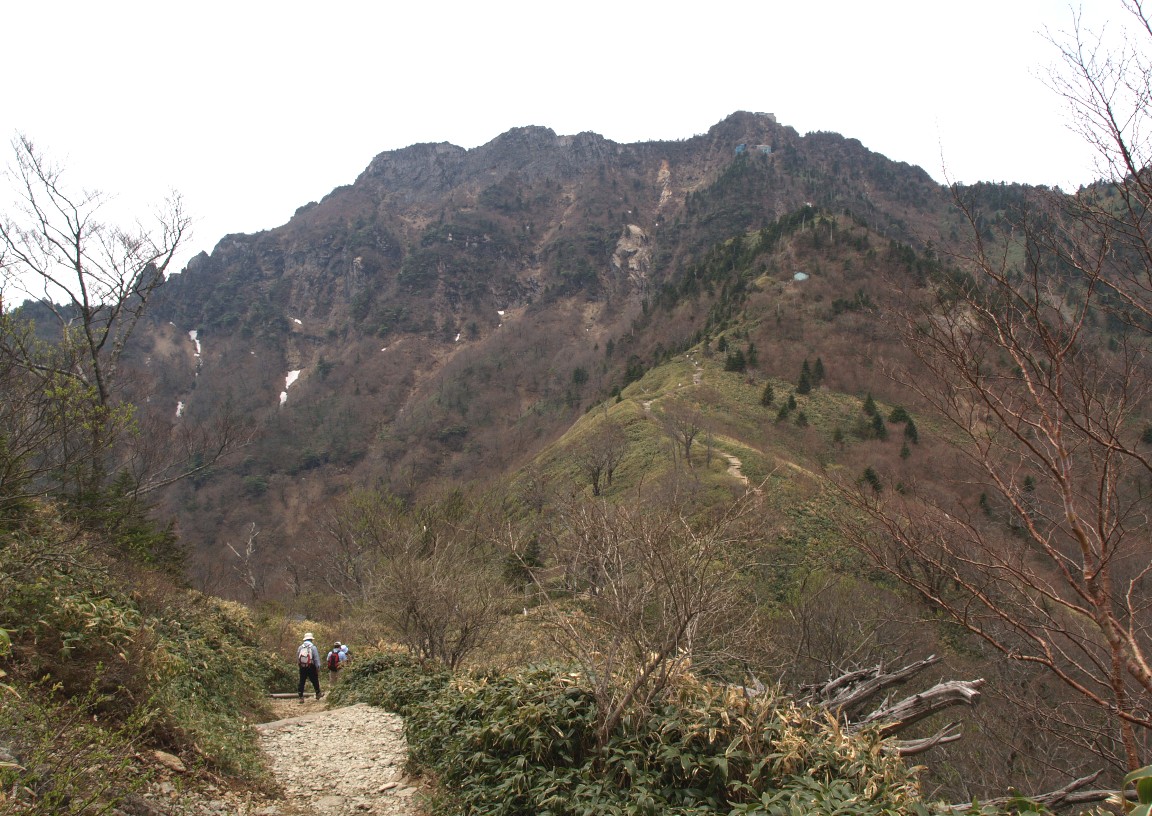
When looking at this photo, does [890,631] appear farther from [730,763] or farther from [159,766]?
[159,766]

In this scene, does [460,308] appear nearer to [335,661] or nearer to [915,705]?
[335,661]

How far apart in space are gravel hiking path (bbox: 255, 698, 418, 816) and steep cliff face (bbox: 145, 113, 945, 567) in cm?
5585

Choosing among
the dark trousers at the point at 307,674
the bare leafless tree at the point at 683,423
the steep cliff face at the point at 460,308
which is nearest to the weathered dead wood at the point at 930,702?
the dark trousers at the point at 307,674

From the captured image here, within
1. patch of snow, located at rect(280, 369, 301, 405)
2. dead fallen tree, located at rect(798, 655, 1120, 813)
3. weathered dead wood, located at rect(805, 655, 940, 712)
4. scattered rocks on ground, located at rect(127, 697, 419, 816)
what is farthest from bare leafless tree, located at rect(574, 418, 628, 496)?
patch of snow, located at rect(280, 369, 301, 405)

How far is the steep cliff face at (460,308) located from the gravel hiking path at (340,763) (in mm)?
55851

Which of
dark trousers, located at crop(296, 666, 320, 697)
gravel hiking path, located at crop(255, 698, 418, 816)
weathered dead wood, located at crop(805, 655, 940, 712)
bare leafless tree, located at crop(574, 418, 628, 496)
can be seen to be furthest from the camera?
bare leafless tree, located at crop(574, 418, 628, 496)

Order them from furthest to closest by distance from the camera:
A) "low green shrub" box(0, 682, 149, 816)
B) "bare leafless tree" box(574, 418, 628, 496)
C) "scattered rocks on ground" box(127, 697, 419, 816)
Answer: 1. "bare leafless tree" box(574, 418, 628, 496)
2. "scattered rocks on ground" box(127, 697, 419, 816)
3. "low green shrub" box(0, 682, 149, 816)

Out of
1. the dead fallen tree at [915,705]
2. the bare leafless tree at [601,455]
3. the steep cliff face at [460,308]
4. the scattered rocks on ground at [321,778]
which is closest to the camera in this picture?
the scattered rocks on ground at [321,778]

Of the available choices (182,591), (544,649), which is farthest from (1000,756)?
(182,591)

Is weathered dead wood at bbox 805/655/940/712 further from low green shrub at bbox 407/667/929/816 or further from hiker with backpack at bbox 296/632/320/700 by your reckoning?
hiker with backpack at bbox 296/632/320/700

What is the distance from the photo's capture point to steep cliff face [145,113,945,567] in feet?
293

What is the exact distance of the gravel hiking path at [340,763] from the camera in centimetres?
593

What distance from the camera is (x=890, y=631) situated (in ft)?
65.6

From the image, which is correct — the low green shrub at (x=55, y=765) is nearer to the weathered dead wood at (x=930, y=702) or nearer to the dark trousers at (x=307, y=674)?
the weathered dead wood at (x=930, y=702)
